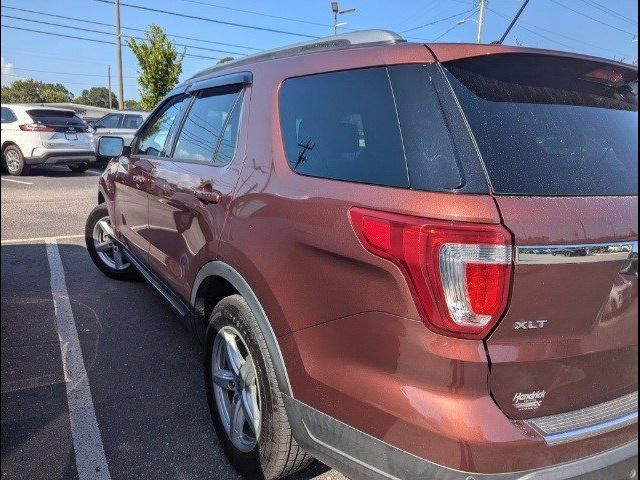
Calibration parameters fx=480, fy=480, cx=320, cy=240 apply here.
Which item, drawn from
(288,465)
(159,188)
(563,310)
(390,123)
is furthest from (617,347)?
(159,188)

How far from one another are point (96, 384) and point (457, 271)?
8.39 ft

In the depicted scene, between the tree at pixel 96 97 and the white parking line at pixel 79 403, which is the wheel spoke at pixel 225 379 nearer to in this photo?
the white parking line at pixel 79 403

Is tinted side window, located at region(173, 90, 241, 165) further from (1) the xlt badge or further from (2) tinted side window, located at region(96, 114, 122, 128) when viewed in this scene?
(2) tinted side window, located at region(96, 114, 122, 128)

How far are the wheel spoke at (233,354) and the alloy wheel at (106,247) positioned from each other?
115 inches

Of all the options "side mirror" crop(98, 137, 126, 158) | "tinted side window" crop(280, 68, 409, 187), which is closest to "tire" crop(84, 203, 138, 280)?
"side mirror" crop(98, 137, 126, 158)

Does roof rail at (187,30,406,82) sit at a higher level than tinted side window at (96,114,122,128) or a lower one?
higher

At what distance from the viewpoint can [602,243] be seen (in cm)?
148

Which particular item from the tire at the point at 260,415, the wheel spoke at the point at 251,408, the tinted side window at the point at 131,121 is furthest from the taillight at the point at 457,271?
the tinted side window at the point at 131,121

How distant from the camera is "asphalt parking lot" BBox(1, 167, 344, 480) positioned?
2379 mm

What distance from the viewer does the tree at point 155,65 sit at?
870 inches

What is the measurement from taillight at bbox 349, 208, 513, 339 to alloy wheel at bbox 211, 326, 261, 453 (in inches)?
38.3

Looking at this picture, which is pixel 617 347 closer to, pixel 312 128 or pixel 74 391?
pixel 312 128

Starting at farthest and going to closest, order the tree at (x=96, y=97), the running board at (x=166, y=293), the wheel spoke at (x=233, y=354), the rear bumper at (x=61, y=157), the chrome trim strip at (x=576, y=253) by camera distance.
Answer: the tree at (x=96, y=97) → the rear bumper at (x=61, y=157) → the running board at (x=166, y=293) → the wheel spoke at (x=233, y=354) → the chrome trim strip at (x=576, y=253)

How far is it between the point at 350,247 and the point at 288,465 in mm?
1049
